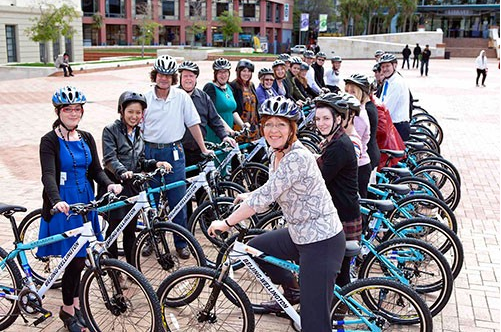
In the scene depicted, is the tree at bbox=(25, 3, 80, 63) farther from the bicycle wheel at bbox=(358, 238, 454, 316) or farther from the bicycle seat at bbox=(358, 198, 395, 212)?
the bicycle wheel at bbox=(358, 238, 454, 316)

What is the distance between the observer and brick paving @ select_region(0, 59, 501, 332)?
5004mm

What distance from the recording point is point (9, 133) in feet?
43.0

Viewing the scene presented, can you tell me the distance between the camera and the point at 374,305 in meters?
4.20

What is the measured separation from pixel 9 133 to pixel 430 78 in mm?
24091

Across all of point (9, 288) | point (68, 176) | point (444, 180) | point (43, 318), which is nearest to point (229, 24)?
point (444, 180)

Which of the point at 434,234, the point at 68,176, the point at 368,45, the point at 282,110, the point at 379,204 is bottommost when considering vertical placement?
the point at 434,234

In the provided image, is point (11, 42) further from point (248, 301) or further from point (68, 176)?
point (248, 301)

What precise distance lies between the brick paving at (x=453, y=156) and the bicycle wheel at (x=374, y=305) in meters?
0.79

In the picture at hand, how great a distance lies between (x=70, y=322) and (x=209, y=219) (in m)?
1.97

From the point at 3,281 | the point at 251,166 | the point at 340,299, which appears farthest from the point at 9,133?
the point at 340,299

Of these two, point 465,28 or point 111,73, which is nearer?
point 111,73

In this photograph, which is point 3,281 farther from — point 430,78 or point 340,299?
point 430,78

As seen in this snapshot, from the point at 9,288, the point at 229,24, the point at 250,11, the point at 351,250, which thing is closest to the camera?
the point at 351,250

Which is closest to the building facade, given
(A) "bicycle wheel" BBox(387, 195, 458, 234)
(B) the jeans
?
(B) the jeans
